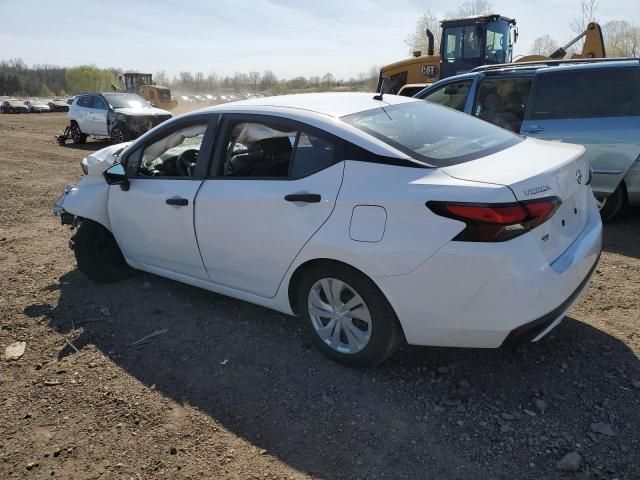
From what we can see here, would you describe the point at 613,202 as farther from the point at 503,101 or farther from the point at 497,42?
the point at 497,42

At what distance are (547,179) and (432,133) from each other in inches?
31.1

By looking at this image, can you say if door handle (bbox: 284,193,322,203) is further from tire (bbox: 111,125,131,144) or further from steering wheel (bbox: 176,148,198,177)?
tire (bbox: 111,125,131,144)

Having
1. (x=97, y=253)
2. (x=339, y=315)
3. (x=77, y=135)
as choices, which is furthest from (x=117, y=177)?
(x=77, y=135)

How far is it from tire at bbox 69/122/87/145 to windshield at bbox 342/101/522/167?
52.0 feet

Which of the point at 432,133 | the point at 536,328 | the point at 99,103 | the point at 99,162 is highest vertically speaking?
the point at 99,103

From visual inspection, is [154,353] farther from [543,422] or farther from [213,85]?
[213,85]

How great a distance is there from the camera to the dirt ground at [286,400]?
7.83 feet

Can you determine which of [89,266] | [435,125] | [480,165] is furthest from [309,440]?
[89,266]

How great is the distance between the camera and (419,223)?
2486 millimetres

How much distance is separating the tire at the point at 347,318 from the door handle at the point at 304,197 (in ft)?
1.21

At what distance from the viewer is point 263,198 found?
122 inches

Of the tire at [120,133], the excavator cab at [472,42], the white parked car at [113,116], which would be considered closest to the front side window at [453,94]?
the excavator cab at [472,42]

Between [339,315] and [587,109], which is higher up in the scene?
[587,109]

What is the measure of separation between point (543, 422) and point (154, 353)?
2395 mm
